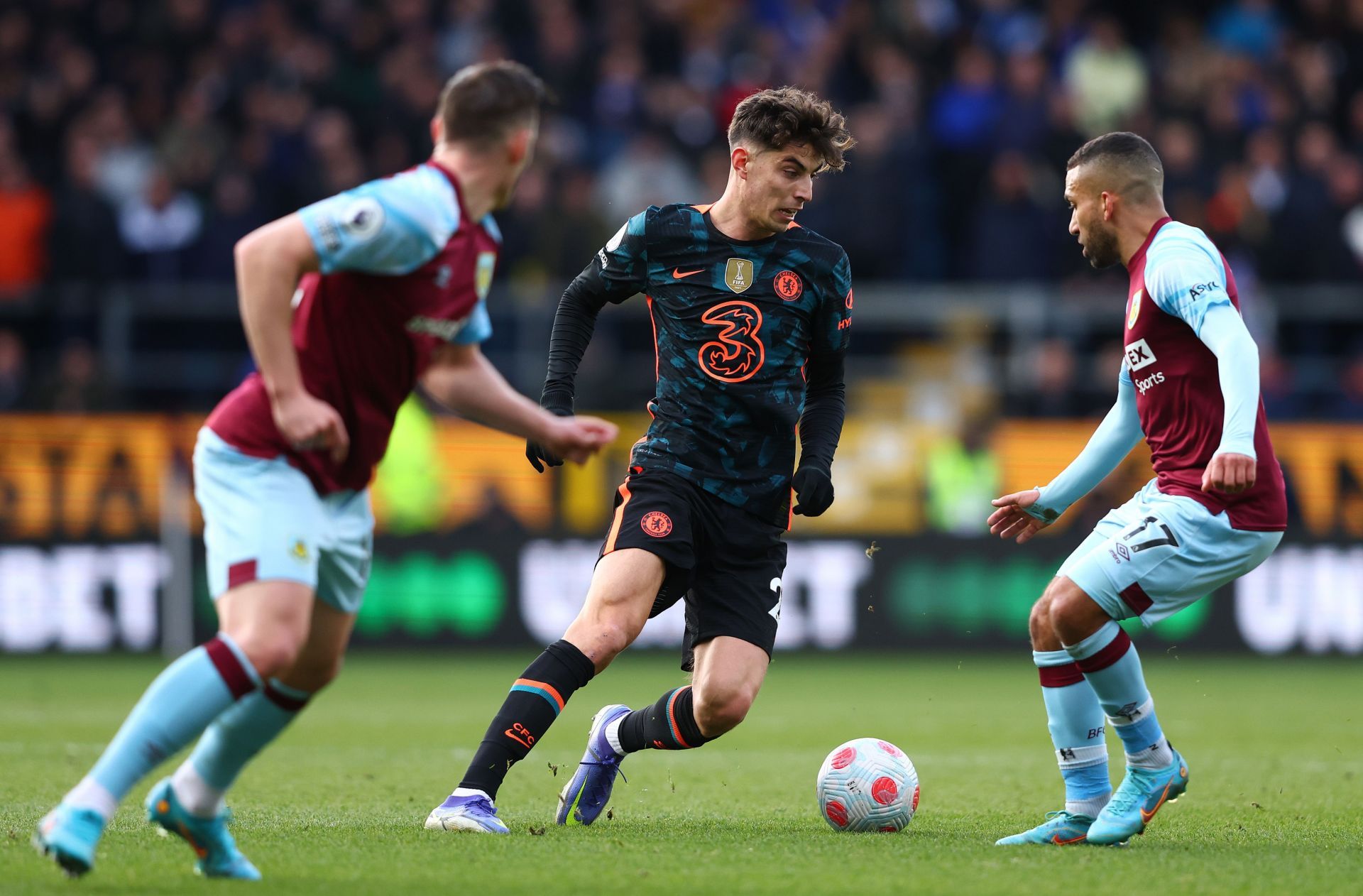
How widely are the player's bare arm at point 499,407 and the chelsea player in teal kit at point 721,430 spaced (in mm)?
1042

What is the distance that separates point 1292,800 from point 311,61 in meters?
12.8

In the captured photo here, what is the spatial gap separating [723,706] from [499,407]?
63.9 inches

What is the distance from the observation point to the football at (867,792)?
594 cm

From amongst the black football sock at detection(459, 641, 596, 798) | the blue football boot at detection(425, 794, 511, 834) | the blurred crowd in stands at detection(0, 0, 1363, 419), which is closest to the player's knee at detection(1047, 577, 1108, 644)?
the black football sock at detection(459, 641, 596, 798)

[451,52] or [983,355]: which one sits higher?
[451,52]

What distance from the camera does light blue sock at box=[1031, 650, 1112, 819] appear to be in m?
5.68

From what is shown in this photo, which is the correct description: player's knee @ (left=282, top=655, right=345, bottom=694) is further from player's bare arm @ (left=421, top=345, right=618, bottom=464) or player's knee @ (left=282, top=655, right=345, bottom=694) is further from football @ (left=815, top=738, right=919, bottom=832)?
football @ (left=815, top=738, right=919, bottom=832)

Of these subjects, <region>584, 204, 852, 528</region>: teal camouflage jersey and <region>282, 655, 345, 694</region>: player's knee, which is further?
<region>584, 204, 852, 528</region>: teal camouflage jersey

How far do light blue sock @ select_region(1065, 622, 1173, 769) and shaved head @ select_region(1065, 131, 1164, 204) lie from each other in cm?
142

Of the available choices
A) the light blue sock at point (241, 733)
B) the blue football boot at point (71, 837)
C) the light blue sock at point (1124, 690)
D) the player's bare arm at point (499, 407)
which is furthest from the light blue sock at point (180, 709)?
the light blue sock at point (1124, 690)

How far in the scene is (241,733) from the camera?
4.68 metres

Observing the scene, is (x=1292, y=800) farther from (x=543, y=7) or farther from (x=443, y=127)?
(x=543, y=7)

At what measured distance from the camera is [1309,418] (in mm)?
15203

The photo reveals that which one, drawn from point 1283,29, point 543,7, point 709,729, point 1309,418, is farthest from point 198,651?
point 1283,29
